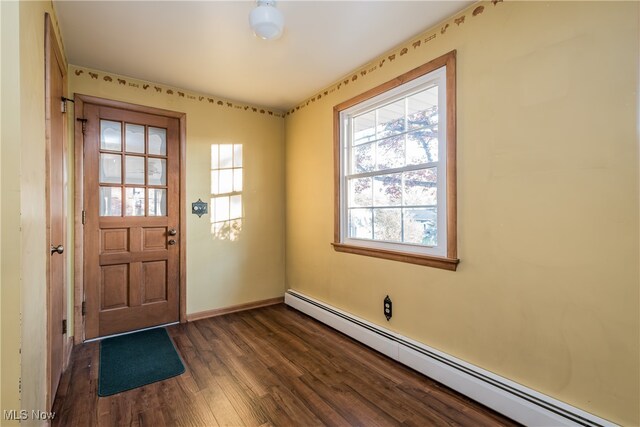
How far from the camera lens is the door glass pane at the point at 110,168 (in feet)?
9.50

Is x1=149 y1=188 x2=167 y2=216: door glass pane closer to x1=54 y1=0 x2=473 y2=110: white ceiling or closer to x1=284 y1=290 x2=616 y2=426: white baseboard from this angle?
x1=54 y1=0 x2=473 y2=110: white ceiling

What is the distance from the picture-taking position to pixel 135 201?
306cm

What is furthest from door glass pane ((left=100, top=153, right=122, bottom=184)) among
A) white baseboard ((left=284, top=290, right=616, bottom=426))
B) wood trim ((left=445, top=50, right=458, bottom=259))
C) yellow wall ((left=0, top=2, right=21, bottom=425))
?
wood trim ((left=445, top=50, right=458, bottom=259))

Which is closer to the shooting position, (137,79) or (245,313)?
(137,79)

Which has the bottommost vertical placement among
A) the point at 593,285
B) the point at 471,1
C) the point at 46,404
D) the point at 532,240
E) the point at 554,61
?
the point at 46,404

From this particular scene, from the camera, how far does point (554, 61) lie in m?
1.61

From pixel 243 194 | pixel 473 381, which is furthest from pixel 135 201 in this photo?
pixel 473 381

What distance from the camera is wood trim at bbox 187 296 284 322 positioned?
336cm

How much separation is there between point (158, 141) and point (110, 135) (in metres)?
0.42

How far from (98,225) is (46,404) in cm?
166

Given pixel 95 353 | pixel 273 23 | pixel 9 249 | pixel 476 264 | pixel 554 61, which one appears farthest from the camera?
pixel 95 353

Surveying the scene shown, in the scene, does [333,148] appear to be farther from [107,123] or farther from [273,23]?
[107,123]

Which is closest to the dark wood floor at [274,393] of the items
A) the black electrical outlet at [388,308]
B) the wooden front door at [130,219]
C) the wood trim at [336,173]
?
the black electrical outlet at [388,308]

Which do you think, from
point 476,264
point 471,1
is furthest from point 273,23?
point 476,264
